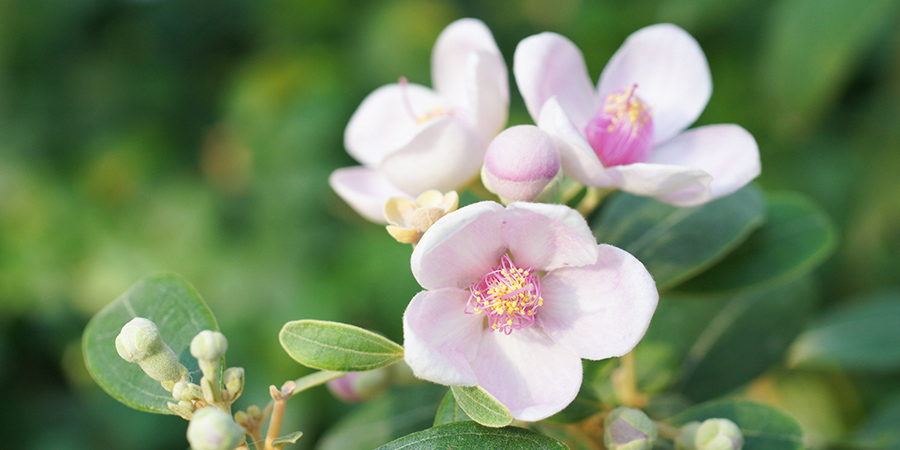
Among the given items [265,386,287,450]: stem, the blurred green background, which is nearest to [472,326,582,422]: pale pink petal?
[265,386,287,450]: stem

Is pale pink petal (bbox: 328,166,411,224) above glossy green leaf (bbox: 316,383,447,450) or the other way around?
above

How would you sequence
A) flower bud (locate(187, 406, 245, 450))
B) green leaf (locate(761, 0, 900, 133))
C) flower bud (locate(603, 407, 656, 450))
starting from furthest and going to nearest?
green leaf (locate(761, 0, 900, 133)), flower bud (locate(603, 407, 656, 450)), flower bud (locate(187, 406, 245, 450))

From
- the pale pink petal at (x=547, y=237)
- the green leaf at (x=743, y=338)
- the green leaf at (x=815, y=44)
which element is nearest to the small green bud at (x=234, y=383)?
the pale pink petal at (x=547, y=237)

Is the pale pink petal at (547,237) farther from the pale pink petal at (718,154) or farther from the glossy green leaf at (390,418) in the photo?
the glossy green leaf at (390,418)

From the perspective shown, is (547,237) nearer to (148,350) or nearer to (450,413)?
(450,413)

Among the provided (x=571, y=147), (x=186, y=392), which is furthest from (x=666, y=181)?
(x=186, y=392)

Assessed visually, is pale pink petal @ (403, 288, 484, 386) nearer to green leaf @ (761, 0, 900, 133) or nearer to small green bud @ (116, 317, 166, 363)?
small green bud @ (116, 317, 166, 363)

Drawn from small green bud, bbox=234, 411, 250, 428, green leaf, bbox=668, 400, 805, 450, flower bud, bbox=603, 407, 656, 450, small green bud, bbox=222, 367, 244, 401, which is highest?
small green bud, bbox=222, 367, 244, 401
